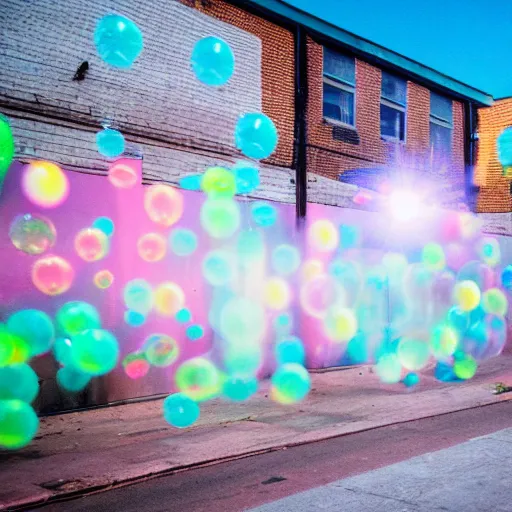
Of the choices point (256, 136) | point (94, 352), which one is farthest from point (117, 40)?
point (94, 352)

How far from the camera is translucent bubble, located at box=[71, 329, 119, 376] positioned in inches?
316

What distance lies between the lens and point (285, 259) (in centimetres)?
1073

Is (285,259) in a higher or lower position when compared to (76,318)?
higher

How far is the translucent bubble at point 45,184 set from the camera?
7730 mm

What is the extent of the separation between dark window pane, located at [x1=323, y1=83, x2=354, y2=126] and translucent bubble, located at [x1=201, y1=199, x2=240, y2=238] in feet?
10.9

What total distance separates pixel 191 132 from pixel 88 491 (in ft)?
20.6

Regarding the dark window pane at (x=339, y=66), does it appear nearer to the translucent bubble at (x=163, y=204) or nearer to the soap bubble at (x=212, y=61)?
the soap bubble at (x=212, y=61)

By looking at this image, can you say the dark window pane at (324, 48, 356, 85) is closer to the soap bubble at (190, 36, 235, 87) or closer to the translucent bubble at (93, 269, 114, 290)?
the soap bubble at (190, 36, 235, 87)

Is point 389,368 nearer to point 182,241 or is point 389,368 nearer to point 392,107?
point 182,241

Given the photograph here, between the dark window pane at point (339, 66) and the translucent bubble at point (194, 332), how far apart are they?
19.3 ft

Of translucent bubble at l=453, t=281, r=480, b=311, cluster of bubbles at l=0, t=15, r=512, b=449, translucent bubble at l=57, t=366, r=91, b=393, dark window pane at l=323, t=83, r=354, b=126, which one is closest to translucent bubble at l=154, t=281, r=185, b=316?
cluster of bubbles at l=0, t=15, r=512, b=449

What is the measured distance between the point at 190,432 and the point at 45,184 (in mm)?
3797

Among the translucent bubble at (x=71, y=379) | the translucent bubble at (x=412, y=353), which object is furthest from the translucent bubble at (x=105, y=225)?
the translucent bubble at (x=412, y=353)

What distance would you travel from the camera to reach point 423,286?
13.1m
